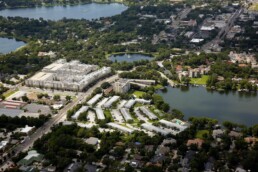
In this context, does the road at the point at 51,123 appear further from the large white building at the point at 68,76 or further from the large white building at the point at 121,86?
the large white building at the point at 121,86

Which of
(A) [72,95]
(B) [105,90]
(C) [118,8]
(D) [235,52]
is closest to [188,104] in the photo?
(B) [105,90]

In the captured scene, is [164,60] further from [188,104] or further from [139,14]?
Answer: [139,14]

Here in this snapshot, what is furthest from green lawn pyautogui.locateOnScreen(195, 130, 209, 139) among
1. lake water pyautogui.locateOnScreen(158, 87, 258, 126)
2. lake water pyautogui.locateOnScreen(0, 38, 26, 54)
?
lake water pyautogui.locateOnScreen(0, 38, 26, 54)

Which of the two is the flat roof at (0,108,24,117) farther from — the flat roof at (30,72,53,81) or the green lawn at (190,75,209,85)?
the green lawn at (190,75,209,85)

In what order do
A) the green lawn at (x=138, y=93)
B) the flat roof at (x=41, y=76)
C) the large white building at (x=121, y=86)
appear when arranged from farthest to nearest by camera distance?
the flat roof at (x=41, y=76), the large white building at (x=121, y=86), the green lawn at (x=138, y=93)

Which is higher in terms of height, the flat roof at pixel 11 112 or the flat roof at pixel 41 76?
the flat roof at pixel 41 76

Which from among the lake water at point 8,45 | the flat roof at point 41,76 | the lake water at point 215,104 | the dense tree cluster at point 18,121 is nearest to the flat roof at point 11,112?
the dense tree cluster at point 18,121

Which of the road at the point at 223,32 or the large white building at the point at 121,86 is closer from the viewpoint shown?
the large white building at the point at 121,86
